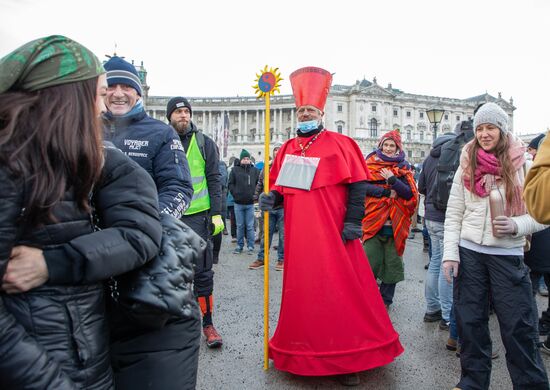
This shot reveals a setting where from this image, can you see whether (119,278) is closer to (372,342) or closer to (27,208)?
(27,208)

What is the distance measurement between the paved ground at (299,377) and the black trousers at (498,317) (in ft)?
1.53

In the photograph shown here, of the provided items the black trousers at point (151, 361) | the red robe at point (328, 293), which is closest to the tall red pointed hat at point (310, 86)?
the red robe at point (328, 293)

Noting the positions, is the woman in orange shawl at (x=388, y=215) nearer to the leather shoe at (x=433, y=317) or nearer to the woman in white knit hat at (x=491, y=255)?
the leather shoe at (x=433, y=317)

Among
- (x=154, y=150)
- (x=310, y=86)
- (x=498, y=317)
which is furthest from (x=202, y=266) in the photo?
(x=498, y=317)

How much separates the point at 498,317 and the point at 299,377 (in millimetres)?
1459

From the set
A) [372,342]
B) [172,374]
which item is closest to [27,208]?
[172,374]

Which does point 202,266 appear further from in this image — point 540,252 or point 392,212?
point 540,252

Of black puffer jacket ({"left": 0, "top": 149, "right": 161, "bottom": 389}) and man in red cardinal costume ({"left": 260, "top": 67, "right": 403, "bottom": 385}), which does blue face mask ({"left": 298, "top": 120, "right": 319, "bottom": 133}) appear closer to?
man in red cardinal costume ({"left": 260, "top": 67, "right": 403, "bottom": 385})

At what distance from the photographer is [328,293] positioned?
3.17 m

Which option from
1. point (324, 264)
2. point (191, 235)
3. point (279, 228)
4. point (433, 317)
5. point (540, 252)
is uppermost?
point (191, 235)

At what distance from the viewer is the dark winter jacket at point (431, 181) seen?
466 cm

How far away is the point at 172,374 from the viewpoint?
1.55 metres

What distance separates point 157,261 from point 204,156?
2.68m

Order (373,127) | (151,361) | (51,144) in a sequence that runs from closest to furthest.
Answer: (51,144) → (151,361) → (373,127)
